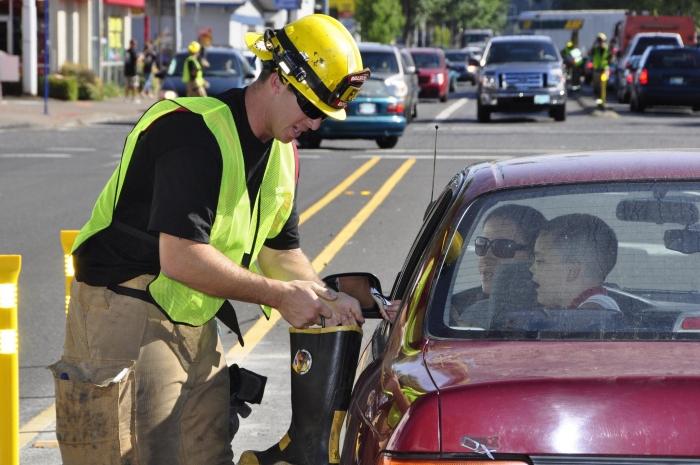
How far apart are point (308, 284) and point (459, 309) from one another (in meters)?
0.60

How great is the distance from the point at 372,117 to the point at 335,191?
21.6ft

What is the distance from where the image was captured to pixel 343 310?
171 inches

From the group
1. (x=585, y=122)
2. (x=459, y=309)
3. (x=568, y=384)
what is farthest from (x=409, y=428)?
(x=585, y=122)

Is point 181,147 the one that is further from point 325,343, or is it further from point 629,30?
point 629,30

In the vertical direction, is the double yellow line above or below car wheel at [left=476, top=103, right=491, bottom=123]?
above

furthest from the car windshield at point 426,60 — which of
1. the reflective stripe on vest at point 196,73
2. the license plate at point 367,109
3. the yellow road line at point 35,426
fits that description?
the yellow road line at point 35,426

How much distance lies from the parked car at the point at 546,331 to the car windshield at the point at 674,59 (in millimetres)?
32154

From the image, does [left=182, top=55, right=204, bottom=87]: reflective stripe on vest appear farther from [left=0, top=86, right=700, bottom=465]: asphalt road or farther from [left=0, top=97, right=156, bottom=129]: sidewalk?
[left=0, top=97, right=156, bottom=129]: sidewalk

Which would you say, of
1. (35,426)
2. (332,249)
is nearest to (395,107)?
(332,249)

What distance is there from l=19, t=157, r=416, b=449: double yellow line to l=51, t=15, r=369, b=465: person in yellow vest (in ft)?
7.87

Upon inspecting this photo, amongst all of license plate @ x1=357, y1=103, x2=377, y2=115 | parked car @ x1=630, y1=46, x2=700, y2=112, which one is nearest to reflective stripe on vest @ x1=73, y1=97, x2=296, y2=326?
license plate @ x1=357, y1=103, x2=377, y2=115

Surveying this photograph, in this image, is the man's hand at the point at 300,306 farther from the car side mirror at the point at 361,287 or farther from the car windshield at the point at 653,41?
the car windshield at the point at 653,41

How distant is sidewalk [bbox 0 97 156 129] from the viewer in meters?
31.3

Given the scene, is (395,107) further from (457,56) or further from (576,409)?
(457,56)
